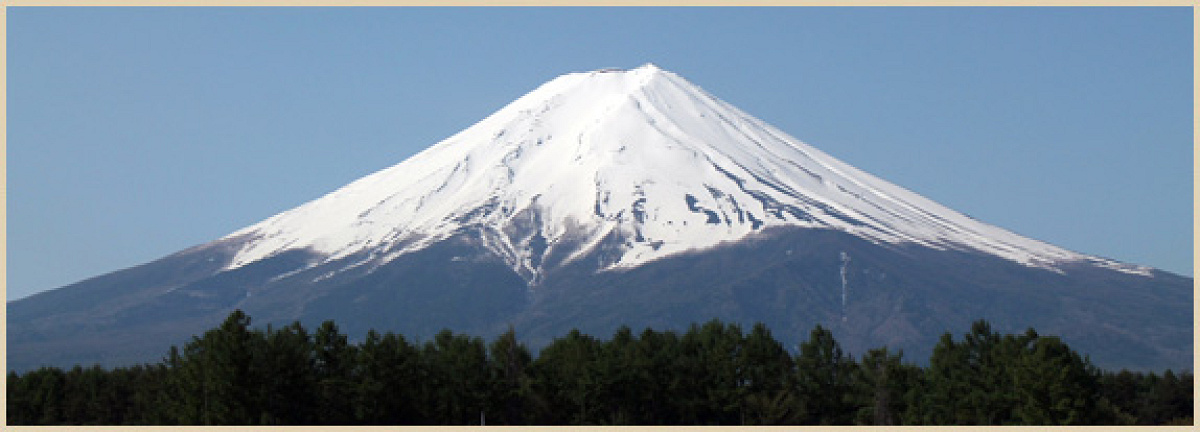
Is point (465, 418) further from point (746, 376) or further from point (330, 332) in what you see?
point (746, 376)

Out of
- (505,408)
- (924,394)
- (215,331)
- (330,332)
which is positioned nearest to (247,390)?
(215,331)

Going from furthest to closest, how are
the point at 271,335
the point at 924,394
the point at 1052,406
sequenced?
1. the point at 924,394
2. the point at 271,335
3. the point at 1052,406

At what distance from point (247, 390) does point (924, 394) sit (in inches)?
958

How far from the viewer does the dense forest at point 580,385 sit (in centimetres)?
5647

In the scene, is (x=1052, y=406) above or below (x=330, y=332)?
below

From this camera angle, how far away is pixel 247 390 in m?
56.5

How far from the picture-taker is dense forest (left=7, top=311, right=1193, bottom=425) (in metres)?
56.5

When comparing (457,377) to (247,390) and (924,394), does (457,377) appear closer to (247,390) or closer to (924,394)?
(247,390)

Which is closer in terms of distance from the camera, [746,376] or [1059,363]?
[1059,363]

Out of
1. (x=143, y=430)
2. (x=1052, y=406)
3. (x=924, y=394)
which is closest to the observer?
(x=143, y=430)

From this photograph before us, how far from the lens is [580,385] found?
6444 cm

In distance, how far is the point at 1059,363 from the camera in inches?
2218

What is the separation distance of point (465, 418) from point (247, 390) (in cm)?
930

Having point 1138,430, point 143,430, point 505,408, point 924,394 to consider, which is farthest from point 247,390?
point 1138,430
